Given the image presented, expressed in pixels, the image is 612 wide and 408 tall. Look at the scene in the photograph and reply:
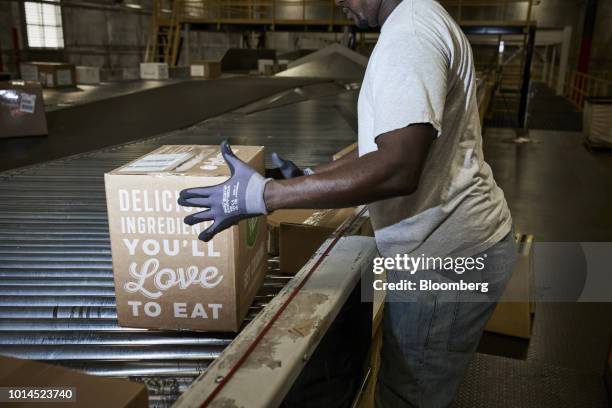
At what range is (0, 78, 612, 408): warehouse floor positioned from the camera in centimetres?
203

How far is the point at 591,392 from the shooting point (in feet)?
7.57

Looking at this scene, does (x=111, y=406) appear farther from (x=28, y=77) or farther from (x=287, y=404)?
(x=28, y=77)

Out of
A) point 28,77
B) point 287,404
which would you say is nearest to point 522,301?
point 287,404

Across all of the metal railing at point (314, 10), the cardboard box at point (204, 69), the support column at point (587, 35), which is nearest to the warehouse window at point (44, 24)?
the metal railing at point (314, 10)

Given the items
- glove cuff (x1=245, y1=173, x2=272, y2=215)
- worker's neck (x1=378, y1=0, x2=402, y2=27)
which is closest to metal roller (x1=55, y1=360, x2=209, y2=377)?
glove cuff (x1=245, y1=173, x2=272, y2=215)

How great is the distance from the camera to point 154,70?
987 centimetres

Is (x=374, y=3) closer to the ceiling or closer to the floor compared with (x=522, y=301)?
closer to the ceiling

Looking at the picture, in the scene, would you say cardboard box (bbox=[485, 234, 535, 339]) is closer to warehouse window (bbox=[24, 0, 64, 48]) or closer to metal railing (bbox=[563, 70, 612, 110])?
metal railing (bbox=[563, 70, 612, 110])

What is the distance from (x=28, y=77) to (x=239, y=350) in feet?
26.1

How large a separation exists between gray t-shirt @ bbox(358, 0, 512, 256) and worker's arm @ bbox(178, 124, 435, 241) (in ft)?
0.13

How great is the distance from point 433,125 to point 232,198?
43 cm

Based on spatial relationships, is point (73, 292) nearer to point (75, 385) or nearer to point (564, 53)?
point (75, 385)

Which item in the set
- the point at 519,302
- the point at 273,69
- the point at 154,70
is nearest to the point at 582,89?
the point at 273,69

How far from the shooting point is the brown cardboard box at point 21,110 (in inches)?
161
